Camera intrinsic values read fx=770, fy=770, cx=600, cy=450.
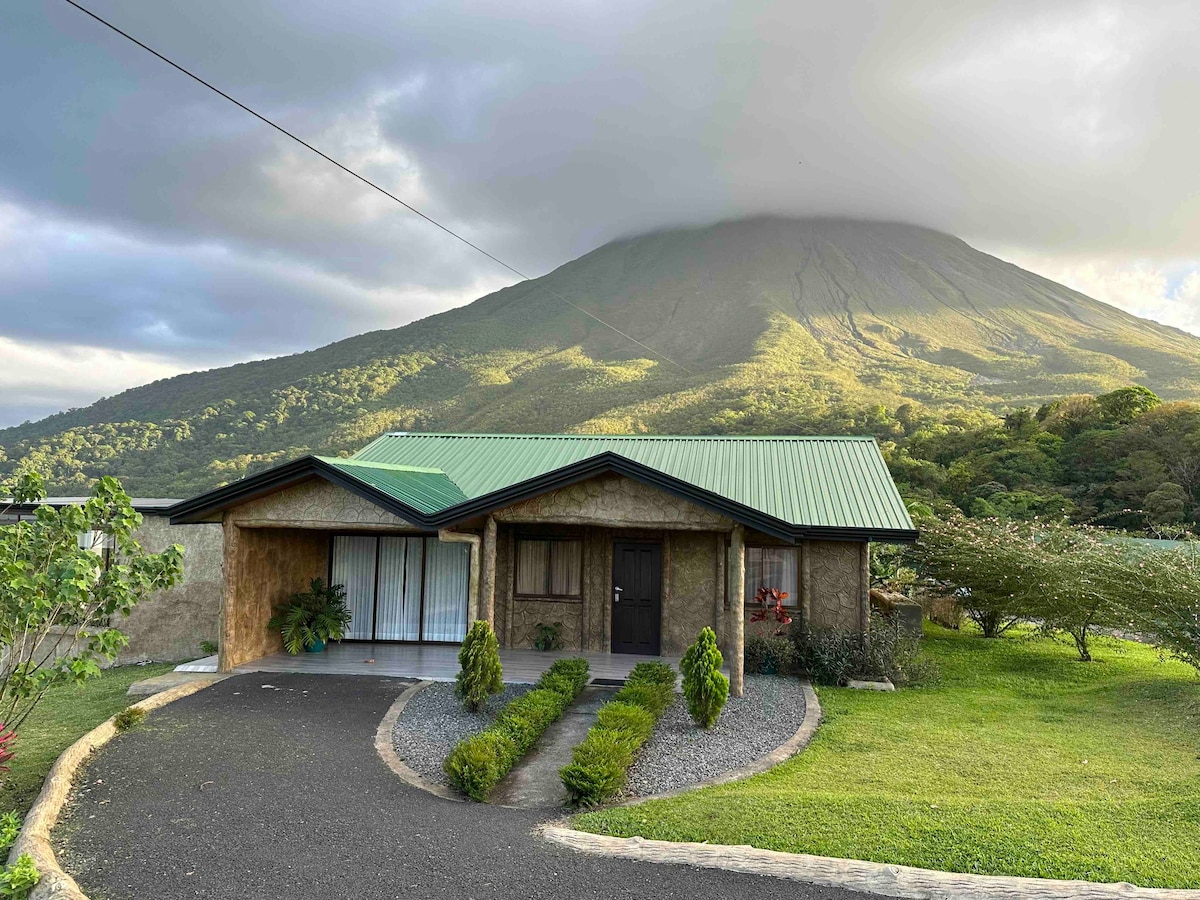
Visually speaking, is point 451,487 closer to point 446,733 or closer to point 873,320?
point 446,733

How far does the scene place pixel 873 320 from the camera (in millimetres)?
80812

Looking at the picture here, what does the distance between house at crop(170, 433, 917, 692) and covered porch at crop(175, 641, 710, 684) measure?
27cm

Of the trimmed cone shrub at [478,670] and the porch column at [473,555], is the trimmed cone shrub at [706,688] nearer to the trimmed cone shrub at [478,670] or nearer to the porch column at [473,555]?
the trimmed cone shrub at [478,670]

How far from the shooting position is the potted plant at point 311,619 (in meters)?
13.2

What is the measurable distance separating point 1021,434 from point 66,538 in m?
39.3

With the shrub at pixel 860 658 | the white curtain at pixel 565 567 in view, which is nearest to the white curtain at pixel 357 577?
the white curtain at pixel 565 567

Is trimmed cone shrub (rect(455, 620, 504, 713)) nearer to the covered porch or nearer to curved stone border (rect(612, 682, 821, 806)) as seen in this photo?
the covered porch

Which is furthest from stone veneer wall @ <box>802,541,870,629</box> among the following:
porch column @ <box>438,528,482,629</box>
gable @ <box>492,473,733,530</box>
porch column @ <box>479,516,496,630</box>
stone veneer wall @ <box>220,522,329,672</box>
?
stone veneer wall @ <box>220,522,329,672</box>

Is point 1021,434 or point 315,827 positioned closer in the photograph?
point 315,827

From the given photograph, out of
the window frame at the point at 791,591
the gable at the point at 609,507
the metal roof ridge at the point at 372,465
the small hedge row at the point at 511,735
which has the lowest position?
the small hedge row at the point at 511,735

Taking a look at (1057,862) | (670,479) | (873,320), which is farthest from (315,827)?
(873,320)

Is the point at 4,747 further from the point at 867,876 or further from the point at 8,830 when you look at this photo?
the point at 867,876

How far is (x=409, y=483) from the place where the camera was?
42.8ft

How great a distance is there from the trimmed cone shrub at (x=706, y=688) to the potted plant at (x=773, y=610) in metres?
3.91
